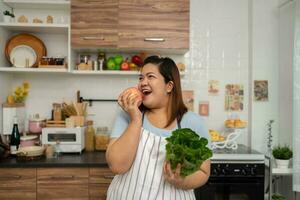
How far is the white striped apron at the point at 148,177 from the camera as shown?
4.02 feet

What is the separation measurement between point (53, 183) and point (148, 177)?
1.21 m

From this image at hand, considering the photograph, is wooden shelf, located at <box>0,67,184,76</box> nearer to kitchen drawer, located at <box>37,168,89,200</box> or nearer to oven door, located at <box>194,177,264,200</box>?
kitchen drawer, located at <box>37,168,89,200</box>

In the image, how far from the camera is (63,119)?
2.70 meters

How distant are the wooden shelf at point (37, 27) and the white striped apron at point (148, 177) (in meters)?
1.68

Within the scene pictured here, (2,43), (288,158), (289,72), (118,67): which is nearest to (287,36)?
(289,72)

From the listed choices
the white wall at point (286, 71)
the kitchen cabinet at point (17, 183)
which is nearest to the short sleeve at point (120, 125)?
the kitchen cabinet at point (17, 183)

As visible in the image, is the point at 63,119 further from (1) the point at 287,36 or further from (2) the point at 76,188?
(1) the point at 287,36

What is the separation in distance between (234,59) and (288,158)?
1.04 m

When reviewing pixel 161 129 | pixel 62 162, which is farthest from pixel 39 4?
pixel 161 129

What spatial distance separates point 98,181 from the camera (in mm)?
2191

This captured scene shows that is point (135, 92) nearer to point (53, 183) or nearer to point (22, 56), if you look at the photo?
point (53, 183)

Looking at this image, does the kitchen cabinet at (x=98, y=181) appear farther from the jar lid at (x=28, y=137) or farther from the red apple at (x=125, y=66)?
the red apple at (x=125, y=66)

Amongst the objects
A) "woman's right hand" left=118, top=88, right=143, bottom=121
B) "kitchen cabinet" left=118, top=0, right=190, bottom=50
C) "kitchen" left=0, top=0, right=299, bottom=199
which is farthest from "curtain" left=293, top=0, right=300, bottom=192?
"woman's right hand" left=118, top=88, right=143, bottom=121

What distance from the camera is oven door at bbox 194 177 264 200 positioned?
2.27 metres
